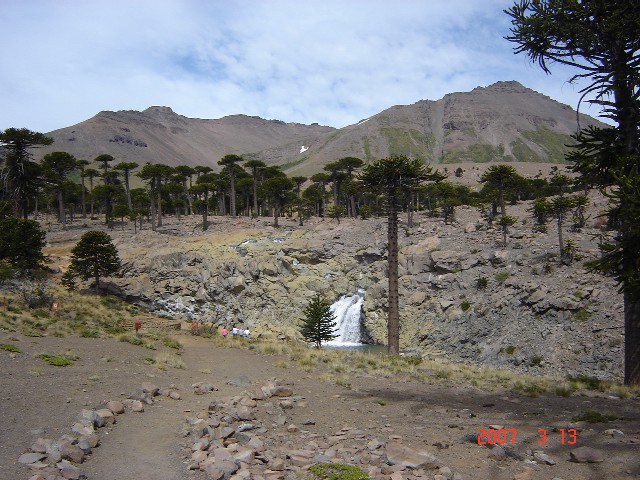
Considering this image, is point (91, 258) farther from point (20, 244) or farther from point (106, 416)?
point (106, 416)

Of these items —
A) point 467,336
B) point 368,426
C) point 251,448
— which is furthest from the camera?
point 467,336

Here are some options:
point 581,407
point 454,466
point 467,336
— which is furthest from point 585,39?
point 467,336

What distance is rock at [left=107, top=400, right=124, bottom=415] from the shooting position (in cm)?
970

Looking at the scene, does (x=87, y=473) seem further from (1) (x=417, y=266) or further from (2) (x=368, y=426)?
(1) (x=417, y=266)

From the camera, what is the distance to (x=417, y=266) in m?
39.8

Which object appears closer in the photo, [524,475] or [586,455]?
[524,475]

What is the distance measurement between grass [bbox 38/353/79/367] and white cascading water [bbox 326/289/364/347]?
26335mm

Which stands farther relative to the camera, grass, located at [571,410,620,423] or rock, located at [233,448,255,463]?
grass, located at [571,410,620,423]

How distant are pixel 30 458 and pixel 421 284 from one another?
111ft

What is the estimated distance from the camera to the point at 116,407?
9797mm

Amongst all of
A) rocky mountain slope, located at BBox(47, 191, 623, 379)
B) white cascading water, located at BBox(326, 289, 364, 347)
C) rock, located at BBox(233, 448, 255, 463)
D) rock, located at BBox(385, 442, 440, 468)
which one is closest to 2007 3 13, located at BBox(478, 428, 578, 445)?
rock, located at BBox(385, 442, 440, 468)

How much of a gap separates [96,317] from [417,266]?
85.4ft

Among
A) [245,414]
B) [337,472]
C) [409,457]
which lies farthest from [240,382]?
[409,457]

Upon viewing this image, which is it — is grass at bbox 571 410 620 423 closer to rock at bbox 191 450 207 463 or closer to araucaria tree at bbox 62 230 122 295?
rock at bbox 191 450 207 463
